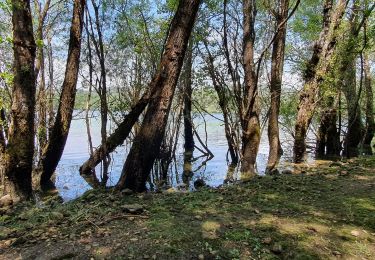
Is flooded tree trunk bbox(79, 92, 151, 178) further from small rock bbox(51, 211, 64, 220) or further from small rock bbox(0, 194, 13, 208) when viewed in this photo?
small rock bbox(51, 211, 64, 220)

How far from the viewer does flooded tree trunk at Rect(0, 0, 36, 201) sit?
7.02m

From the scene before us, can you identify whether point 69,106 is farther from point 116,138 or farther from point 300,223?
point 300,223

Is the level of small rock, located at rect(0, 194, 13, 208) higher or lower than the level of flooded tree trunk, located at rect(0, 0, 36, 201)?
lower

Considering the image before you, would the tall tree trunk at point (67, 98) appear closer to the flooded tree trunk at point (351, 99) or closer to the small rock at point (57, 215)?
the small rock at point (57, 215)

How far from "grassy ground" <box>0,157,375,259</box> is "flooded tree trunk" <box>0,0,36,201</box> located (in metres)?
1.58

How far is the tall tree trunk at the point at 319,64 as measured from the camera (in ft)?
34.2

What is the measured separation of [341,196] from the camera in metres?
5.65

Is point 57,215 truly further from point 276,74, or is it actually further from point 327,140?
point 327,140

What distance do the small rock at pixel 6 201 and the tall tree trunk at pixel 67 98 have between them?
381 cm

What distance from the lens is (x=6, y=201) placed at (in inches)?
271

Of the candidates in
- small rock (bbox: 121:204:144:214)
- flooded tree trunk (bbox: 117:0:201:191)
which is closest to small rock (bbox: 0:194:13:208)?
flooded tree trunk (bbox: 117:0:201:191)

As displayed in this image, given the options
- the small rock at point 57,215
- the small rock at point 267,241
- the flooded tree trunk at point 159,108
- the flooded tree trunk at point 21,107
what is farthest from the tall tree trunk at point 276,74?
the small rock at point 57,215

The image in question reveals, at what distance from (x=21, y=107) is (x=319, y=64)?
827 centimetres

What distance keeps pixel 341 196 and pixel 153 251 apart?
3.51 meters
